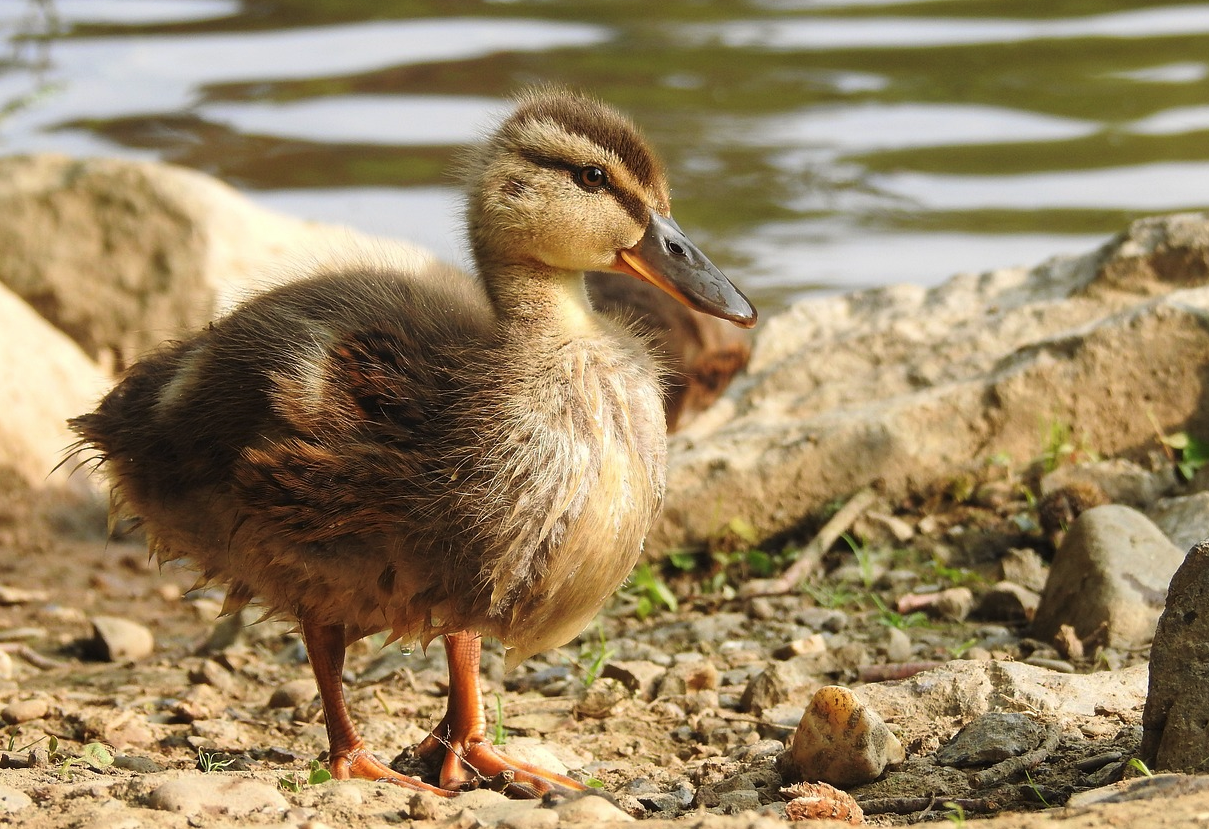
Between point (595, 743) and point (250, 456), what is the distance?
148 centimetres

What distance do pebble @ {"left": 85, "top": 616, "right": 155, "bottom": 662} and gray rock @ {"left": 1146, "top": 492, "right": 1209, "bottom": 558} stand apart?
397 cm

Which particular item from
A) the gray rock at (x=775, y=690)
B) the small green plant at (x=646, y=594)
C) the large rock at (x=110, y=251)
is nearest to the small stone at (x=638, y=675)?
the gray rock at (x=775, y=690)

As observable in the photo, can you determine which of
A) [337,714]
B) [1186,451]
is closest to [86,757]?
[337,714]

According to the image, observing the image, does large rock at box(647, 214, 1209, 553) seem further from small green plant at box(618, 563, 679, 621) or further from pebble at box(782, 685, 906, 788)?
pebble at box(782, 685, 906, 788)

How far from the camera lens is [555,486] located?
4004 millimetres

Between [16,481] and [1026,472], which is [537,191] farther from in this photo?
[16,481]

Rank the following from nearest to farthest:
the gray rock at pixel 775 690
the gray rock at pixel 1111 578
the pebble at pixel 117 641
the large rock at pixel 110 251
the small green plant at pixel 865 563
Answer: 1. the gray rock at pixel 775 690
2. the gray rock at pixel 1111 578
3. the small green plant at pixel 865 563
4. the pebble at pixel 117 641
5. the large rock at pixel 110 251

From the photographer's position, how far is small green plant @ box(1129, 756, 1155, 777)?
11.1 ft

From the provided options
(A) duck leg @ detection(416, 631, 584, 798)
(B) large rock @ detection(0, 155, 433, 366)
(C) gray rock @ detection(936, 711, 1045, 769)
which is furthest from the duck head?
(B) large rock @ detection(0, 155, 433, 366)

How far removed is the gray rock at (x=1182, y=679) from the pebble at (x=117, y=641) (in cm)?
402

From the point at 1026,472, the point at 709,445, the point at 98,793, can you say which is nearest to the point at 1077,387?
the point at 1026,472

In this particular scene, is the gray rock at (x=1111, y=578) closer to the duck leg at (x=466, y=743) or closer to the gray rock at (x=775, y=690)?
the gray rock at (x=775, y=690)

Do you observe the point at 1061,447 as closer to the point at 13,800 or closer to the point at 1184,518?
the point at 1184,518

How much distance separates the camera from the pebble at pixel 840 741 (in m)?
3.85
